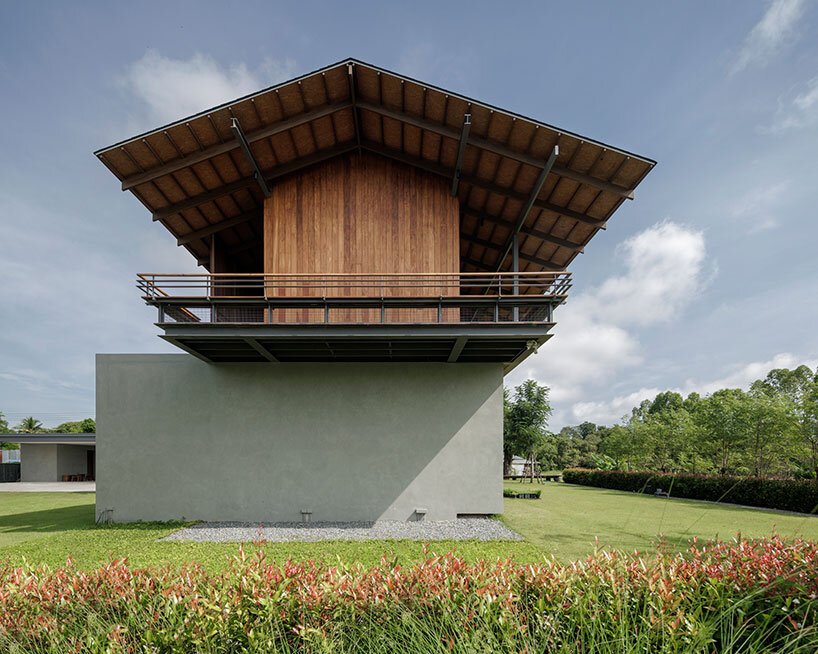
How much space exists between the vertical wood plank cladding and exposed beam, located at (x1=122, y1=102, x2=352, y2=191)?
1586mm

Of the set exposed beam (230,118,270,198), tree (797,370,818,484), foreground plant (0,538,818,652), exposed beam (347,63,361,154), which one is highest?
exposed beam (347,63,361,154)

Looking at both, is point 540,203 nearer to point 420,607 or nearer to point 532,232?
point 532,232

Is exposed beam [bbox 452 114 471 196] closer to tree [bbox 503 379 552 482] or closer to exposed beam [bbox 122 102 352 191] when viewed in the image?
exposed beam [bbox 122 102 352 191]

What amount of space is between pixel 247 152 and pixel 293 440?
781cm

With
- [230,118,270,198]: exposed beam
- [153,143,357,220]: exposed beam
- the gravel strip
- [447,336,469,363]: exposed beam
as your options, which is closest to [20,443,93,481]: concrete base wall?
the gravel strip

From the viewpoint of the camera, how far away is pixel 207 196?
13.7m

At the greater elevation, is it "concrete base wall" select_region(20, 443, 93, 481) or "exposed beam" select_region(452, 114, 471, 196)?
"exposed beam" select_region(452, 114, 471, 196)

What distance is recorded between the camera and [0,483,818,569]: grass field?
8969 millimetres

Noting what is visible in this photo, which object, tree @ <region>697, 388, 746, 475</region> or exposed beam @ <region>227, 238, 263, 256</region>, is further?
tree @ <region>697, 388, 746, 475</region>

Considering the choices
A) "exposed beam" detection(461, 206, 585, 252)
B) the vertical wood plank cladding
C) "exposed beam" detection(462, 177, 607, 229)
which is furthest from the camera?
"exposed beam" detection(461, 206, 585, 252)

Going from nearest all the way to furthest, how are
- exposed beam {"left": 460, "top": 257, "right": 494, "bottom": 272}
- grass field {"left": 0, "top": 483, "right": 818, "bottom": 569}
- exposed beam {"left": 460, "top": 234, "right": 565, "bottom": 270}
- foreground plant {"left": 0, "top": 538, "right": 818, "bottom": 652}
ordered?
foreground plant {"left": 0, "top": 538, "right": 818, "bottom": 652}
grass field {"left": 0, "top": 483, "right": 818, "bottom": 569}
exposed beam {"left": 460, "top": 234, "right": 565, "bottom": 270}
exposed beam {"left": 460, "top": 257, "right": 494, "bottom": 272}

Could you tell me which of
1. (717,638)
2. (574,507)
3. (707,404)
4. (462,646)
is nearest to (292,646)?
(462,646)

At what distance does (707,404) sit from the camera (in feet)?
93.2

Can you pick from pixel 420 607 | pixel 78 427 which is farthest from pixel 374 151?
pixel 78 427
